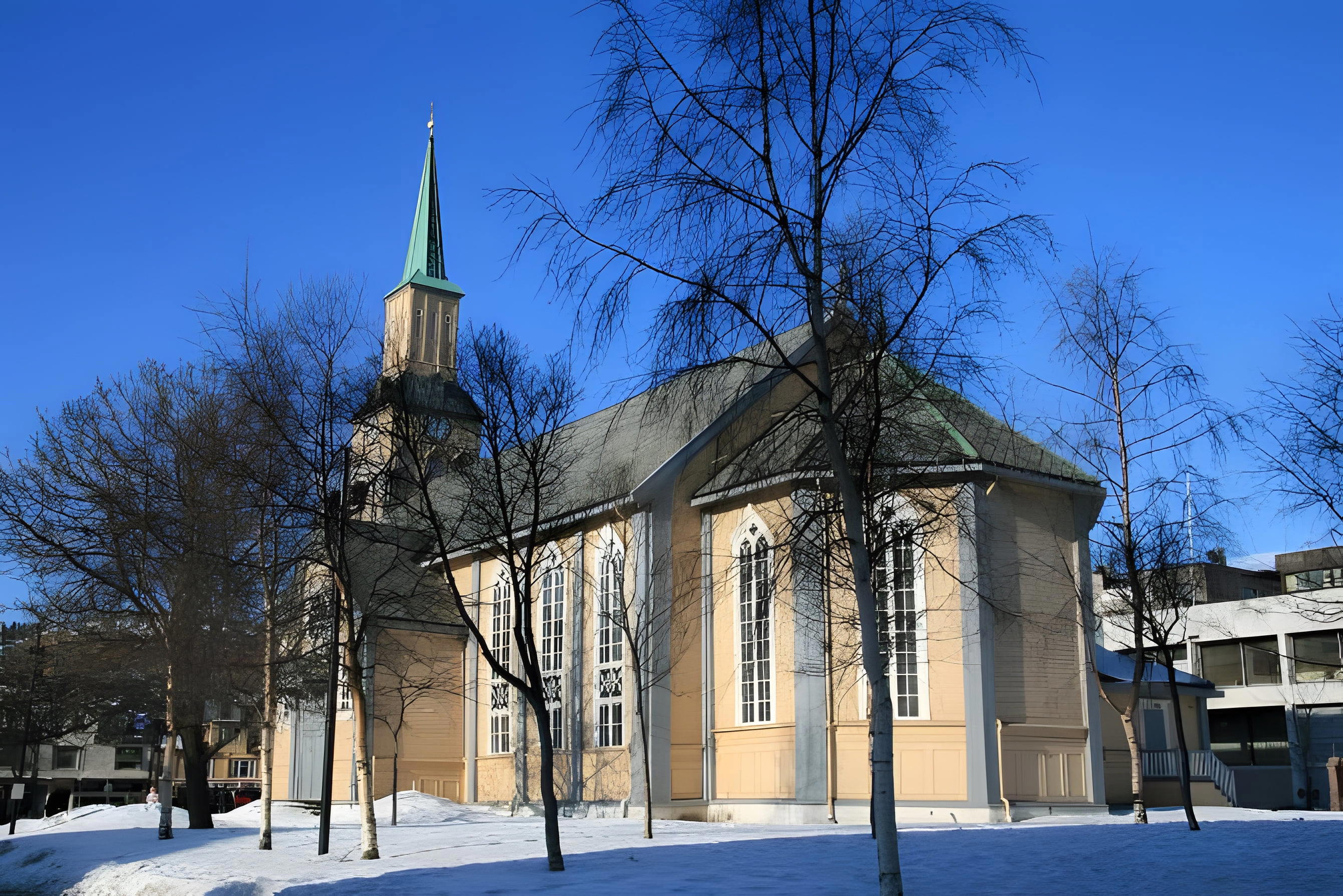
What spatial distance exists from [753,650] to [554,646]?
613cm

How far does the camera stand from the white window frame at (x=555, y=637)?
26969 mm

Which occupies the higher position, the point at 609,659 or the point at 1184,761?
the point at 609,659

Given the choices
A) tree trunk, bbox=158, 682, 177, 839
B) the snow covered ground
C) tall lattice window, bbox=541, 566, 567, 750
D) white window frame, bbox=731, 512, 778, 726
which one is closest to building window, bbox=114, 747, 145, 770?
tall lattice window, bbox=541, 566, 567, 750

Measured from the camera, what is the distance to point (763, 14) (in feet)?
31.0

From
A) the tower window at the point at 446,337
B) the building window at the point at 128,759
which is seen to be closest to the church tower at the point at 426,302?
the tower window at the point at 446,337

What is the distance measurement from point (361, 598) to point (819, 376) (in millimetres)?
22744

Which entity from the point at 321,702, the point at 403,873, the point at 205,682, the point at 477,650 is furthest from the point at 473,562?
the point at 403,873

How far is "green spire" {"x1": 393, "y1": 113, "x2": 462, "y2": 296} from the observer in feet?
171

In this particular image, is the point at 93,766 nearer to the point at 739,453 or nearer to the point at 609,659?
the point at 609,659

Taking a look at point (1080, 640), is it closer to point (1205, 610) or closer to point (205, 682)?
point (205, 682)

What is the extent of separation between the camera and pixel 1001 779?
Answer: 2098 cm

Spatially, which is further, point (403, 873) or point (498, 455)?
point (498, 455)

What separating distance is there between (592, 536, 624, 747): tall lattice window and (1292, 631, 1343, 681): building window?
37.4 metres

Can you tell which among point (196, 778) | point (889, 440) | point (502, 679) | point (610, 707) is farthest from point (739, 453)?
point (502, 679)
